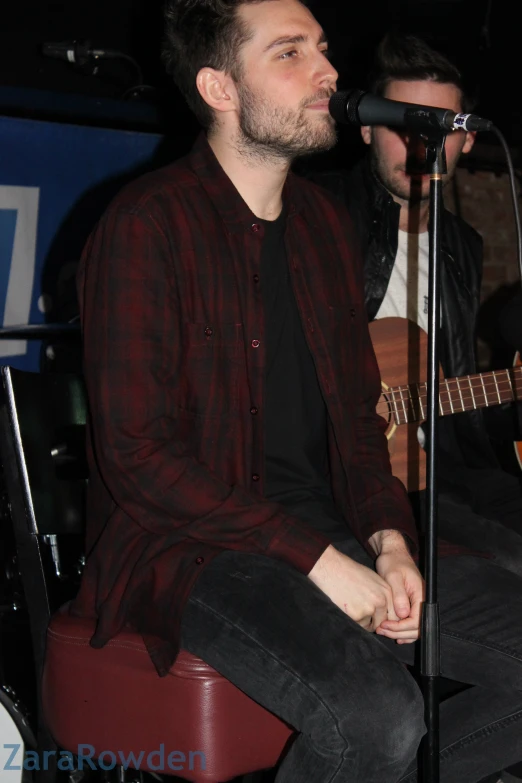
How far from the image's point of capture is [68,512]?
2035 mm

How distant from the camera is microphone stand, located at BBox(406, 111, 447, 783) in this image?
144 centimetres

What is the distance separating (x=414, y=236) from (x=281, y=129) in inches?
42.3

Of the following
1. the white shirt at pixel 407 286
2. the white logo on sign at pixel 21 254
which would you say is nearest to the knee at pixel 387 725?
the white shirt at pixel 407 286

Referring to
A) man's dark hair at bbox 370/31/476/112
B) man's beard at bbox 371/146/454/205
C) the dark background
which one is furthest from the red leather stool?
the dark background

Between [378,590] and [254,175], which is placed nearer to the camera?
[378,590]

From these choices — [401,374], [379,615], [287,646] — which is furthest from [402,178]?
[287,646]

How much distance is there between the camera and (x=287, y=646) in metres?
1.48

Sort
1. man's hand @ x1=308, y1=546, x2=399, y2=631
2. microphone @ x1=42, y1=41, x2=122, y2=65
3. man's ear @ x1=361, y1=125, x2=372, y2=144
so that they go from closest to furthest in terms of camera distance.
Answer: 1. man's hand @ x1=308, y1=546, x2=399, y2=631
2. man's ear @ x1=361, y1=125, x2=372, y2=144
3. microphone @ x1=42, y1=41, x2=122, y2=65

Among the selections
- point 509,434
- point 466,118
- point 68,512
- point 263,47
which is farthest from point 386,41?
point 68,512

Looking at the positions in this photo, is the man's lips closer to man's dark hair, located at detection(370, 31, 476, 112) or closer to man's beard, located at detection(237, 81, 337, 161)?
man's beard, located at detection(237, 81, 337, 161)

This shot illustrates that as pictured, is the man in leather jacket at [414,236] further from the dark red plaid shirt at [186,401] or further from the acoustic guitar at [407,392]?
the dark red plaid shirt at [186,401]

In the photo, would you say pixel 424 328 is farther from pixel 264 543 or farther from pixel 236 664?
pixel 236 664

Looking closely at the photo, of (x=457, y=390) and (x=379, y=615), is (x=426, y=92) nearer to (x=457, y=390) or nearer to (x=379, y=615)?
(x=457, y=390)

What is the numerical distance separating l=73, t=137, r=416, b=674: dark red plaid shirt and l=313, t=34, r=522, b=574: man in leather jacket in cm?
77
